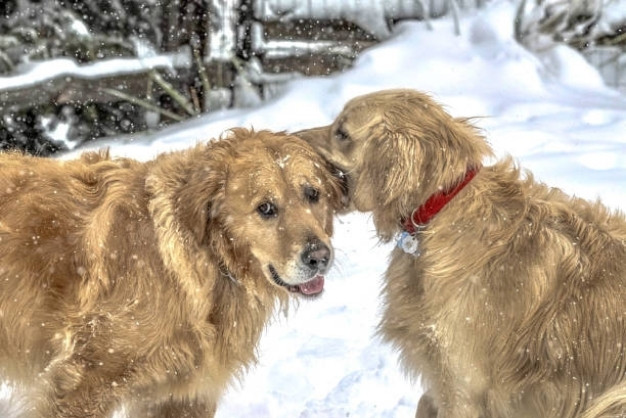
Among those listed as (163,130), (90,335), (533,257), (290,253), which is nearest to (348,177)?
(290,253)

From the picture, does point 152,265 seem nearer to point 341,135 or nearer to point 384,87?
point 341,135

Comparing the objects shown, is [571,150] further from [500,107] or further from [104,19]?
[104,19]

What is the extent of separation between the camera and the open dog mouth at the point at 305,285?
3799 mm

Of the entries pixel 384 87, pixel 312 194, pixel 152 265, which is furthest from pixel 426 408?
pixel 384 87

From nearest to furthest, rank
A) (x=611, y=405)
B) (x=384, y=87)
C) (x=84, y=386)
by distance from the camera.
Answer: (x=611, y=405)
(x=84, y=386)
(x=384, y=87)

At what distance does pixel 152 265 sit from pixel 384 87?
5857 millimetres

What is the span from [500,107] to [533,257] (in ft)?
18.7

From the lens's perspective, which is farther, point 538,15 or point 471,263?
point 538,15

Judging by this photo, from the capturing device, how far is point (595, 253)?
3.68 metres

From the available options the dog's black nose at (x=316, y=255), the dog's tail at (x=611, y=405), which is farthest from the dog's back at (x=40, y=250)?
the dog's tail at (x=611, y=405)

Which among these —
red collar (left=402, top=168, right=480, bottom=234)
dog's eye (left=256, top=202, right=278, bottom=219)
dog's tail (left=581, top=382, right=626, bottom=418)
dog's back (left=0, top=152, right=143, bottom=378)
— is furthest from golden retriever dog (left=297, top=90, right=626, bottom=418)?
dog's back (left=0, top=152, right=143, bottom=378)

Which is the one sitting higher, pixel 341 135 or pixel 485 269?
pixel 341 135

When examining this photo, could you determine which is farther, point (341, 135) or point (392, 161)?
point (341, 135)

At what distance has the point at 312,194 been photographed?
3.90 m
